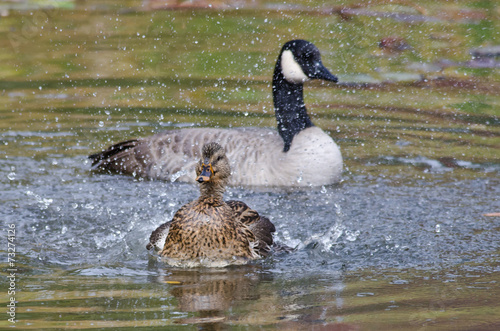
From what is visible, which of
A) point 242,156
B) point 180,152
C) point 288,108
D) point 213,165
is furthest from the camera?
point 288,108

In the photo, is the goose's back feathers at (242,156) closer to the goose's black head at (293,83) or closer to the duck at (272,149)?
the duck at (272,149)

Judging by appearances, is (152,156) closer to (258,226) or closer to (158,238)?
(158,238)

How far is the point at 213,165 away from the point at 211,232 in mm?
629

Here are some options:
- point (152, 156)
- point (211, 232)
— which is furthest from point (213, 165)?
point (152, 156)

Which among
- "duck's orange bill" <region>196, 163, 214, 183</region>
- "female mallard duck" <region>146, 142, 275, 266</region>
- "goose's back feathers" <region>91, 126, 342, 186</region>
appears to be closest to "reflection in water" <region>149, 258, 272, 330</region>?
"female mallard duck" <region>146, 142, 275, 266</region>

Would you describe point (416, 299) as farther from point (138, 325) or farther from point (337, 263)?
point (138, 325)

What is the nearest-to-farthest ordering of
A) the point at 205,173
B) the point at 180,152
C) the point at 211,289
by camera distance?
the point at 211,289, the point at 205,173, the point at 180,152

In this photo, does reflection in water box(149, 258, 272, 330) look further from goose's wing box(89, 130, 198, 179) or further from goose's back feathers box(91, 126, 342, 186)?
goose's wing box(89, 130, 198, 179)

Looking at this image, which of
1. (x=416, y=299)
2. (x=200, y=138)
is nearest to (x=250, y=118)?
(x=200, y=138)

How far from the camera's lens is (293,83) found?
10.8 meters

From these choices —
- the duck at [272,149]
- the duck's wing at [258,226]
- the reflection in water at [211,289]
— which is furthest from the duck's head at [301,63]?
the reflection in water at [211,289]

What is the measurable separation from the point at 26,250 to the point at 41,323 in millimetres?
2011

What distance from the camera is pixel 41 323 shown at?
5332 mm

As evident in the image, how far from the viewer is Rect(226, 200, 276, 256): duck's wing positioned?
733 centimetres
